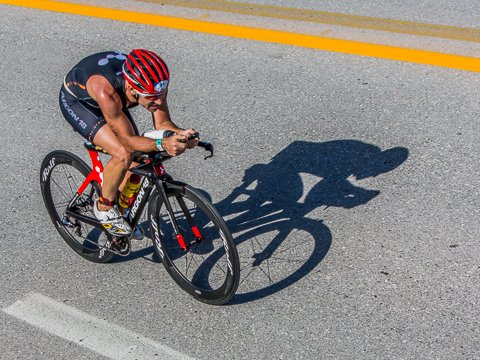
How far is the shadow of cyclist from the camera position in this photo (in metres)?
6.03

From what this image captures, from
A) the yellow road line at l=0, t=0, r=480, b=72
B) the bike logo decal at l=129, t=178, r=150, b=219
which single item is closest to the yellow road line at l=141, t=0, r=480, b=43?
the yellow road line at l=0, t=0, r=480, b=72

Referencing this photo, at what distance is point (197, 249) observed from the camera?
20.3ft

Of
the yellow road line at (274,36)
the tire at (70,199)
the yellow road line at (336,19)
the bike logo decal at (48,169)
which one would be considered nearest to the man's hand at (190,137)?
the tire at (70,199)

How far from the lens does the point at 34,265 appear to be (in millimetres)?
6316

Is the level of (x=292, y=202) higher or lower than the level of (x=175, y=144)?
lower

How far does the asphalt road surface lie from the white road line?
0.04ft

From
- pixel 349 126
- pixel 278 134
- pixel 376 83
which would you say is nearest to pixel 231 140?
pixel 278 134

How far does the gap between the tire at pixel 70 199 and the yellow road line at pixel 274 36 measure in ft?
11.6

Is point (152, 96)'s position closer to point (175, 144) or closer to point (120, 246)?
point (175, 144)

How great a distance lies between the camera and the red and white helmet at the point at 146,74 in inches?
207

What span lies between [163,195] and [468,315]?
2.19 meters

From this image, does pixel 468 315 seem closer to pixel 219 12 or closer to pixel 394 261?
pixel 394 261

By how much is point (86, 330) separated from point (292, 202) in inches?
80.7

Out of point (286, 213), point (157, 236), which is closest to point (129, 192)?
point (157, 236)
